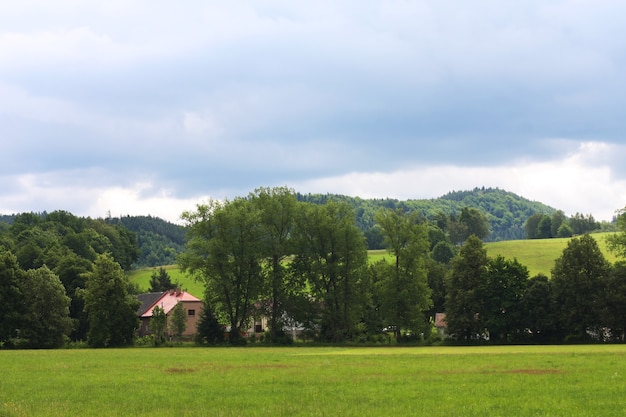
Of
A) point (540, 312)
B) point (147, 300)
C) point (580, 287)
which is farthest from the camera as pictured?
point (147, 300)

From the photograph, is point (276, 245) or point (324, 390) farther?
point (276, 245)

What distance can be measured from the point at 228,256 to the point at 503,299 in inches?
1392

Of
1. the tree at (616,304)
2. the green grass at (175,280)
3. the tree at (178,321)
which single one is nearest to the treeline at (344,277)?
the tree at (616,304)

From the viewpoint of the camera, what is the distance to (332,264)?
8850 centimetres

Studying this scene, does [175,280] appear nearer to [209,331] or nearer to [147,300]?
[147,300]

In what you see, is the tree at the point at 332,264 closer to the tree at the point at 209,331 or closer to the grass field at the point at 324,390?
the tree at the point at 209,331

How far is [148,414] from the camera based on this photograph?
20297mm

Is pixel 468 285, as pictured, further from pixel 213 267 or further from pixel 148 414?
pixel 148 414

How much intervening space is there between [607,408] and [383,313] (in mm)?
69470

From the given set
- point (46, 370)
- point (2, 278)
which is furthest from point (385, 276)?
point (46, 370)

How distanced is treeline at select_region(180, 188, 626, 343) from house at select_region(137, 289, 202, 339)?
3992cm

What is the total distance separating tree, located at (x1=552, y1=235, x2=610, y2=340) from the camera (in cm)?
7938

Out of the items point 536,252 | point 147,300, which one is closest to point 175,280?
point 147,300

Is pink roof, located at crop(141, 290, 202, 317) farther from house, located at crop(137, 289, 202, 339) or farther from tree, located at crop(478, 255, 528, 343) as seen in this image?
tree, located at crop(478, 255, 528, 343)
